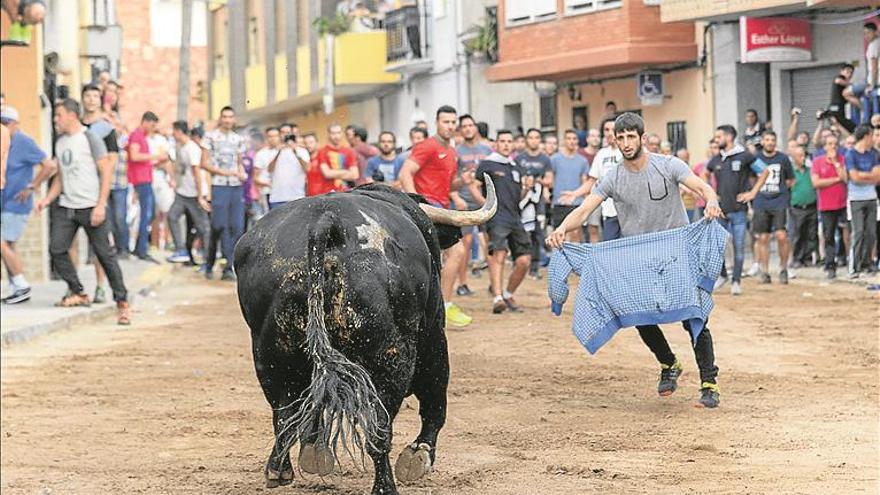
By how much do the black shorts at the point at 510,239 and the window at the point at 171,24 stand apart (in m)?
48.1

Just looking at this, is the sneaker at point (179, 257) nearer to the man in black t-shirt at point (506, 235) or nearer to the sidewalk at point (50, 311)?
the sidewalk at point (50, 311)

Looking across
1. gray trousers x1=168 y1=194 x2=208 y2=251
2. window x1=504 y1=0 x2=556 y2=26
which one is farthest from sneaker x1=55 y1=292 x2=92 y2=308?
window x1=504 y1=0 x2=556 y2=26

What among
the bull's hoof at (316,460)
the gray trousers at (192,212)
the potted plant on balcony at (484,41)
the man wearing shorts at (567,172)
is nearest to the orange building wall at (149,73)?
the potted plant on balcony at (484,41)

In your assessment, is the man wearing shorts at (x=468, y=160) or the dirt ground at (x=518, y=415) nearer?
the dirt ground at (x=518, y=415)

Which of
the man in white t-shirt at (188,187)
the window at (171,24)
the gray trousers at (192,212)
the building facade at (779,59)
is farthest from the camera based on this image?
the window at (171,24)

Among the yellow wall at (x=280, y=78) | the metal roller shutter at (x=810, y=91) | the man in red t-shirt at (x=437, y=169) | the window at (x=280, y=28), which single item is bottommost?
the man in red t-shirt at (x=437, y=169)

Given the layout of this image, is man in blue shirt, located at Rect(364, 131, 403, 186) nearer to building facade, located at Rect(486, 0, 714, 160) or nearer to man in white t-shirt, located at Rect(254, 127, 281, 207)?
man in white t-shirt, located at Rect(254, 127, 281, 207)

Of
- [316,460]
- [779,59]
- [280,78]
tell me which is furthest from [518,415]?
[280,78]

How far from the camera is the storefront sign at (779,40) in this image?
26938mm

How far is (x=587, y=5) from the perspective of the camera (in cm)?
3306

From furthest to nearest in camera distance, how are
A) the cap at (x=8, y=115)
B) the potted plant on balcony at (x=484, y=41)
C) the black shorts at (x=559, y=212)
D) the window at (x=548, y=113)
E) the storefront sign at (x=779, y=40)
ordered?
the potted plant on balcony at (x=484, y=41) → the window at (x=548, y=113) → the storefront sign at (x=779, y=40) → the black shorts at (x=559, y=212) → the cap at (x=8, y=115)

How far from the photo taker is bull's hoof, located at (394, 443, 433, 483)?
8156 millimetres

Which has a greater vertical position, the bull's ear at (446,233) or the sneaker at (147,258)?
the bull's ear at (446,233)

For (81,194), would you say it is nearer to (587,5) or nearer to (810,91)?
(810,91)
